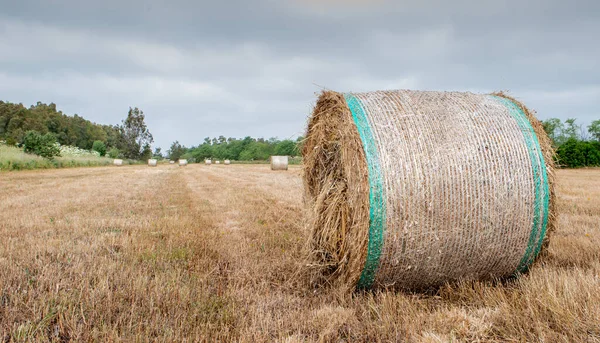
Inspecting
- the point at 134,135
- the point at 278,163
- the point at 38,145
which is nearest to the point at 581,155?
the point at 278,163

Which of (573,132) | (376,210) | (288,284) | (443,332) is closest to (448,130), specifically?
(376,210)

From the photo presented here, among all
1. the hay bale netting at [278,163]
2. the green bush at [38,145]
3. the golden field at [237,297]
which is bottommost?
the golden field at [237,297]

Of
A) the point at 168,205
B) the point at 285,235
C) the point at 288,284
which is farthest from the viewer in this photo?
the point at 168,205

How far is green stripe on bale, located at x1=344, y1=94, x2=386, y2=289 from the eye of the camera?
3109 mm

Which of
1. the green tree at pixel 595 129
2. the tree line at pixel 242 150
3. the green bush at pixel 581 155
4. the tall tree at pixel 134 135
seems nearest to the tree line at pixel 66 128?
the tall tree at pixel 134 135

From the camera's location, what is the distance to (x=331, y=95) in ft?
13.1

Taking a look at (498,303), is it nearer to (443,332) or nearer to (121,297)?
(443,332)

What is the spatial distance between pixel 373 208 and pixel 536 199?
160 centimetres

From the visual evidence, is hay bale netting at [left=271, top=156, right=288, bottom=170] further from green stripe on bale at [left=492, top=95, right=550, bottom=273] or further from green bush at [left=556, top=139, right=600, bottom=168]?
green stripe on bale at [left=492, top=95, right=550, bottom=273]

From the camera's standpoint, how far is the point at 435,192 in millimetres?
3186

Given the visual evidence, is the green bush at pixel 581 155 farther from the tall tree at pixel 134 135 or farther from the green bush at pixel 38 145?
the tall tree at pixel 134 135

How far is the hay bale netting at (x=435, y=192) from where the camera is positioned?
316 cm

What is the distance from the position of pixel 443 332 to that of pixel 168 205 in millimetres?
7113

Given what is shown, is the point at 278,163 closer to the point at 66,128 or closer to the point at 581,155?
the point at 581,155
